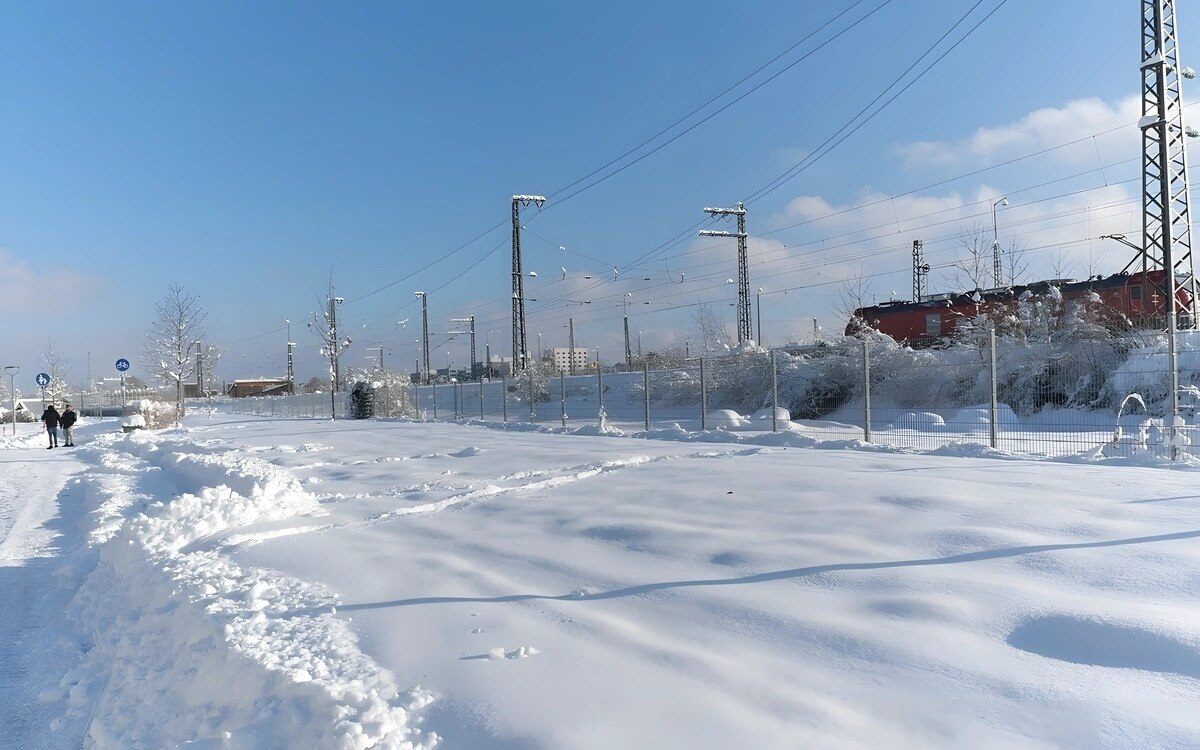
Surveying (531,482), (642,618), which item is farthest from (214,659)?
(531,482)

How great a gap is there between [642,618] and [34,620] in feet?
16.5

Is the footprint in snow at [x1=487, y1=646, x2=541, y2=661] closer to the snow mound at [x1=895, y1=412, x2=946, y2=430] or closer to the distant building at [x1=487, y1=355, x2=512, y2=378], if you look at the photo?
the snow mound at [x1=895, y1=412, x2=946, y2=430]

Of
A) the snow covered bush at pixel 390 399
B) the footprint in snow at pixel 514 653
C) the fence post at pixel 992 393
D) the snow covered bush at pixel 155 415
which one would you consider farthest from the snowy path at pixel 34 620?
the snow covered bush at pixel 155 415

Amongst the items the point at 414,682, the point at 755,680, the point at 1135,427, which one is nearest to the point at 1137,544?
the point at 755,680

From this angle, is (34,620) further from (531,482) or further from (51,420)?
Result: (51,420)

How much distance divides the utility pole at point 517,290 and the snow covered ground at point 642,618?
26.0 meters

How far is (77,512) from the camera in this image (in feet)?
37.1

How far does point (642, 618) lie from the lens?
429cm

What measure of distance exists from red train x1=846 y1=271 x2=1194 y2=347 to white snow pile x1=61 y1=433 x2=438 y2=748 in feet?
61.1

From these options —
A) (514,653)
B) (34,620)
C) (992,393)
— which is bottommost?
(34,620)

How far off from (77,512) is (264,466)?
2.71 metres

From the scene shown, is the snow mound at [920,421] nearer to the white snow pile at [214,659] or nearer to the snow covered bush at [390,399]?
the white snow pile at [214,659]

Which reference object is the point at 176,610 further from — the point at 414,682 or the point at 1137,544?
the point at 1137,544

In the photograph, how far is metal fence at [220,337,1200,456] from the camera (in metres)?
11.3
